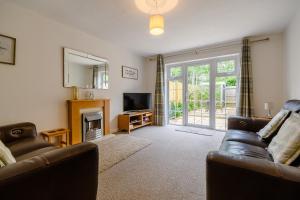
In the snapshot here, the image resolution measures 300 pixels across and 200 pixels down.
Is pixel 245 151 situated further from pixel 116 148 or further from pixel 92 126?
pixel 92 126

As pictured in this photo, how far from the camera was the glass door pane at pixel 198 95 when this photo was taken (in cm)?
455

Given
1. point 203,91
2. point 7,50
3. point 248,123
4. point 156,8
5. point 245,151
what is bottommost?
point 245,151

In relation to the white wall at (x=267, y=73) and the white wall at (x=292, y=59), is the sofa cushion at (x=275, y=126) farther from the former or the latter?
the white wall at (x=267, y=73)

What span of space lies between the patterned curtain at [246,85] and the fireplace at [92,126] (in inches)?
137

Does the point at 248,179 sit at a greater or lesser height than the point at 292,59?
lesser

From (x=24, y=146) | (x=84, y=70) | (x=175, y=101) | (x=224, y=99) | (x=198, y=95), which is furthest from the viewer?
(x=175, y=101)

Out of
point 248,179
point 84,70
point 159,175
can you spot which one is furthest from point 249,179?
point 84,70

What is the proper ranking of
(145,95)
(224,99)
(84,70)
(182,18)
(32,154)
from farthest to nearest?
(145,95)
(224,99)
(84,70)
(182,18)
(32,154)

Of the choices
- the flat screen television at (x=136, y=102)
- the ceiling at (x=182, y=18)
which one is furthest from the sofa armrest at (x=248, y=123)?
the flat screen television at (x=136, y=102)

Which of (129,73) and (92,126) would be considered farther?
(129,73)

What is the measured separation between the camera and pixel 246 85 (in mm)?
3645

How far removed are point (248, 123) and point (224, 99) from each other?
6.10 ft

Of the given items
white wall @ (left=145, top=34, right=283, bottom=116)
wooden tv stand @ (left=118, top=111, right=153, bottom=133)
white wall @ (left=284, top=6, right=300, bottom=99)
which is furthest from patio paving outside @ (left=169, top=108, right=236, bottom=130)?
white wall @ (left=284, top=6, right=300, bottom=99)

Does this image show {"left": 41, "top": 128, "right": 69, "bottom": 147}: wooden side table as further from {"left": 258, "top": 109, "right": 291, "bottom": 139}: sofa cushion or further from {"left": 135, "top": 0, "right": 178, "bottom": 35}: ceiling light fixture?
{"left": 258, "top": 109, "right": 291, "bottom": 139}: sofa cushion
